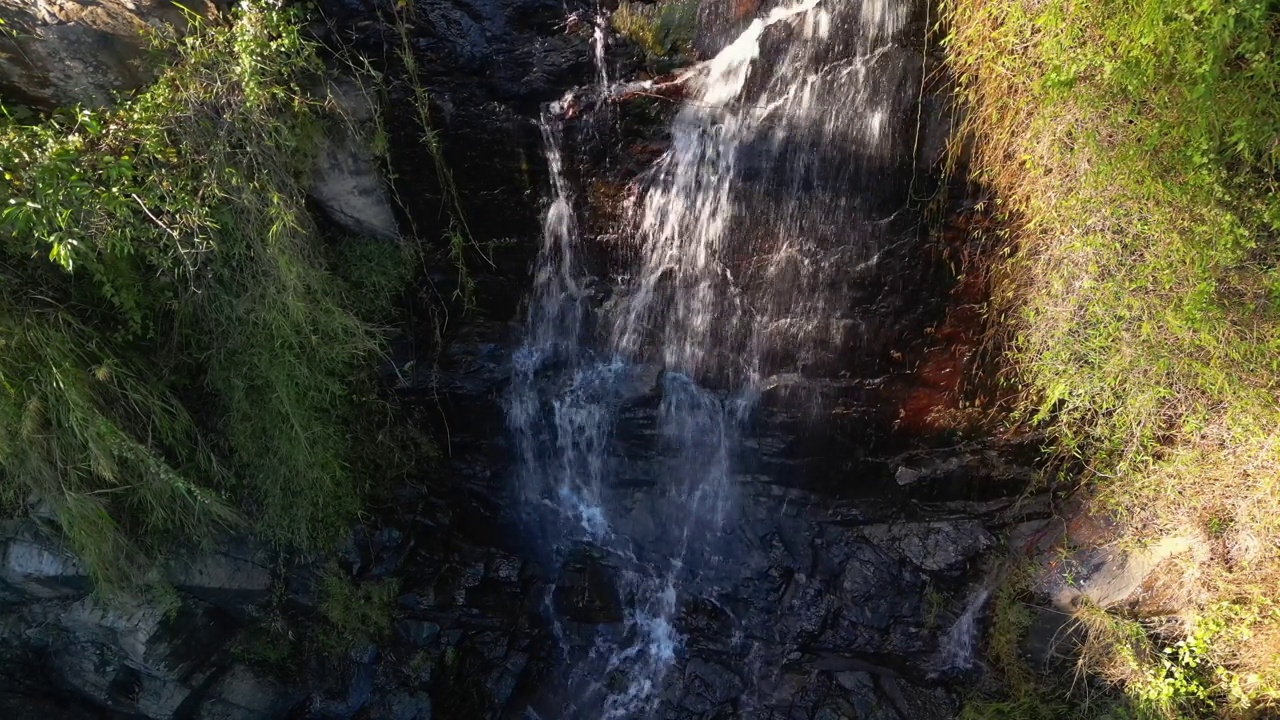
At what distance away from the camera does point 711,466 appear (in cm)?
502

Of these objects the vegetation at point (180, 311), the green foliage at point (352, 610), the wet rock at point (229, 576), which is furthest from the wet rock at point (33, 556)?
the green foliage at point (352, 610)

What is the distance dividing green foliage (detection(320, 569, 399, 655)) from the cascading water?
3.96ft

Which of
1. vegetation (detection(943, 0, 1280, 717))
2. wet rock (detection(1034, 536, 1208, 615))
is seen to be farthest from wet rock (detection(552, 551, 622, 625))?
vegetation (detection(943, 0, 1280, 717))

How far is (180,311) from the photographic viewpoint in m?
4.21

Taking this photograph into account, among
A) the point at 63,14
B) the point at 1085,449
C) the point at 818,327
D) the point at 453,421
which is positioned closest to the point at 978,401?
the point at 1085,449

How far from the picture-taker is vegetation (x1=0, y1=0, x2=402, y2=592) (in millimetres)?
3754

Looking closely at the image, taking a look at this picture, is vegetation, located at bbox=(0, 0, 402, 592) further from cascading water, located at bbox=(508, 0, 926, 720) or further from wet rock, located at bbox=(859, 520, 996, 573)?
wet rock, located at bbox=(859, 520, 996, 573)

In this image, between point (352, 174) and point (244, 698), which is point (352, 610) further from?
point (352, 174)

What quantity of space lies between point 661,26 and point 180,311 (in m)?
3.32

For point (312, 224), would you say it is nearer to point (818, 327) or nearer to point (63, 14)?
point (63, 14)

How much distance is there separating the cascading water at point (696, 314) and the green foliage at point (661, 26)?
164 millimetres

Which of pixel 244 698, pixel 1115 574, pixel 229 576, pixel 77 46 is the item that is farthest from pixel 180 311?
pixel 1115 574

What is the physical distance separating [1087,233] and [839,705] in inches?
130

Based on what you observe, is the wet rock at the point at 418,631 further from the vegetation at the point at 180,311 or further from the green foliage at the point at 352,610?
the vegetation at the point at 180,311
